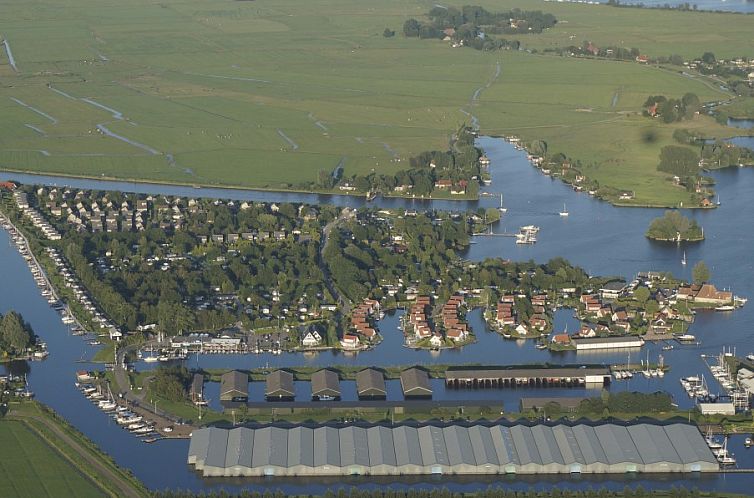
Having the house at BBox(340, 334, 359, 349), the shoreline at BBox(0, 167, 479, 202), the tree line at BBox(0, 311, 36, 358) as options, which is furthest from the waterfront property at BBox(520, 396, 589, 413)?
the shoreline at BBox(0, 167, 479, 202)

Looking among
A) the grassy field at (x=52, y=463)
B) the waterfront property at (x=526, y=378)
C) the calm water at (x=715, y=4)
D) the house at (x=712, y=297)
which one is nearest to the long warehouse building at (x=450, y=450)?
the grassy field at (x=52, y=463)

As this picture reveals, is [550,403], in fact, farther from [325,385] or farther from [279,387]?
[279,387]

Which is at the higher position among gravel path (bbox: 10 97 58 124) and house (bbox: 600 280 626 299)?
house (bbox: 600 280 626 299)

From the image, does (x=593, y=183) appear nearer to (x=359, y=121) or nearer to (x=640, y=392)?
(x=359, y=121)

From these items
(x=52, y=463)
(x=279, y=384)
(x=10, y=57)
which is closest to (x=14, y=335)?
(x=52, y=463)

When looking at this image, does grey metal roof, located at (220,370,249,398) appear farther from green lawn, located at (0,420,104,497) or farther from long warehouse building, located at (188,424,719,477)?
green lawn, located at (0,420,104,497)

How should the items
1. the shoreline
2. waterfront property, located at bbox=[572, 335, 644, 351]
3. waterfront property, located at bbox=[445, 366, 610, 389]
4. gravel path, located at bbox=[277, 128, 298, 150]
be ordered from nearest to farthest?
waterfront property, located at bbox=[445, 366, 610, 389]
waterfront property, located at bbox=[572, 335, 644, 351]
the shoreline
gravel path, located at bbox=[277, 128, 298, 150]

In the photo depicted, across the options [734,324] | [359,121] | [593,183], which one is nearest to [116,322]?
[734,324]
